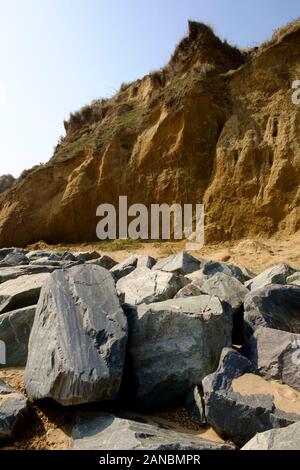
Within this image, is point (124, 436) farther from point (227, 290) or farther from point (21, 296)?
point (21, 296)

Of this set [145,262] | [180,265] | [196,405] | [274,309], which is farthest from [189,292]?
[145,262]

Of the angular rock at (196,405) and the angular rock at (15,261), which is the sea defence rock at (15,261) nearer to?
the angular rock at (15,261)

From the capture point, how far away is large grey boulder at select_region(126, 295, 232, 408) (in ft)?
11.4

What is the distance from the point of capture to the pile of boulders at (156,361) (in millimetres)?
2896

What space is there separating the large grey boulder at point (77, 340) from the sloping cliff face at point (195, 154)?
9068 millimetres

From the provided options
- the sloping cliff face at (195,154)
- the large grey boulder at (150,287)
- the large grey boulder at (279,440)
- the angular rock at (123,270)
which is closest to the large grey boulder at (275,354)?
the large grey boulder at (279,440)

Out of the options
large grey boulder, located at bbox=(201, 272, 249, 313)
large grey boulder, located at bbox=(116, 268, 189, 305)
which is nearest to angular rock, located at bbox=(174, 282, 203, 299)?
large grey boulder, located at bbox=(201, 272, 249, 313)

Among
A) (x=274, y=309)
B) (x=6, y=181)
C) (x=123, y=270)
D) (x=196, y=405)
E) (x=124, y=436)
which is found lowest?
(x=196, y=405)

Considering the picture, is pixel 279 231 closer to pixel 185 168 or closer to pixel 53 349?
pixel 185 168

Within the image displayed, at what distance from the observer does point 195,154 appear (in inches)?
574

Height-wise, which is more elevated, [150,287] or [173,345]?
[150,287]

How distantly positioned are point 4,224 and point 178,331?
50.0ft

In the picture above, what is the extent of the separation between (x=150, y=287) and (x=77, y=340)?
2.05m

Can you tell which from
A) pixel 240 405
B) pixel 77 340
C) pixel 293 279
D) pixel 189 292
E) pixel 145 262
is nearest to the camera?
pixel 240 405
